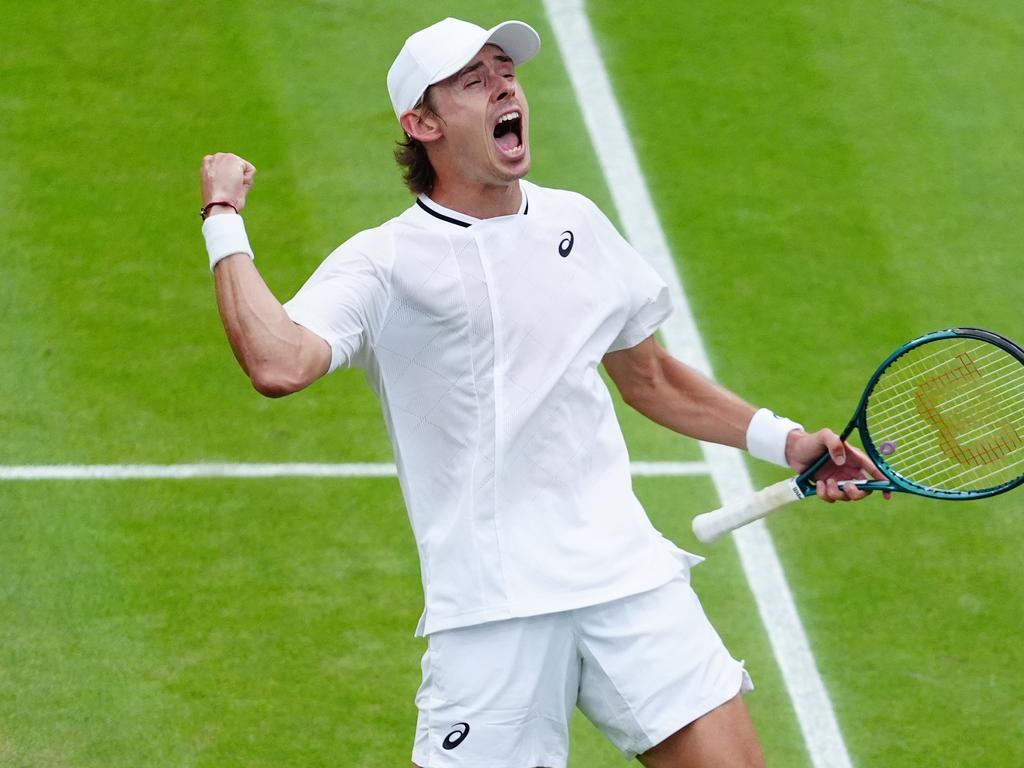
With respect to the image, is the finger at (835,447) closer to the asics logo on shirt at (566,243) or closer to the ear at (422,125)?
the asics logo on shirt at (566,243)

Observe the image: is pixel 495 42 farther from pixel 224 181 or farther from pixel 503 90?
pixel 224 181

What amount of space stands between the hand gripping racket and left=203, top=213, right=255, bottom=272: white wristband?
172 cm

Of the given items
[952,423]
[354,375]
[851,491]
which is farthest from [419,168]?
[354,375]

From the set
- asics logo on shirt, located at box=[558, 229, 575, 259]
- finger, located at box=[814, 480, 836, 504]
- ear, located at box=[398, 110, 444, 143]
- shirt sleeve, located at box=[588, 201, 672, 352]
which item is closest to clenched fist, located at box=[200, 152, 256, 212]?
ear, located at box=[398, 110, 444, 143]

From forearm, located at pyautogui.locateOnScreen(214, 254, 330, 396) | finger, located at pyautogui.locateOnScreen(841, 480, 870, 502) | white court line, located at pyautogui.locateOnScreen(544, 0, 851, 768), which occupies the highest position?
forearm, located at pyautogui.locateOnScreen(214, 254, 330, 396)

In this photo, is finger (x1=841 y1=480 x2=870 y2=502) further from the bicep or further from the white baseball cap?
the white baseball cap

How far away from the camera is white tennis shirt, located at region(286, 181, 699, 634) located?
4.90m

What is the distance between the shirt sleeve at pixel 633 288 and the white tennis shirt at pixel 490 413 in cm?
21

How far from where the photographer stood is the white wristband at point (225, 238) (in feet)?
14.5

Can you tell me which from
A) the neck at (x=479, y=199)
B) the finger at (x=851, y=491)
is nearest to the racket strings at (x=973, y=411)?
the finger at (x=851, y=491)

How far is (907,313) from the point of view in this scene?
8.16 m

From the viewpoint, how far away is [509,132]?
5.05 metres

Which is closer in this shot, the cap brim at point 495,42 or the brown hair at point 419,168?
the cap brim at point 495,42

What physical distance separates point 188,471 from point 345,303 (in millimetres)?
2875
